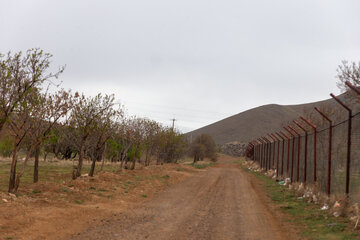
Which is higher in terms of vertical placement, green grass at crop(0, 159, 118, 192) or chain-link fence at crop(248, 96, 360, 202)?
chain-link fence at crop(248, 96, 360, 202)

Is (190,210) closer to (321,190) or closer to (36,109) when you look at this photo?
(321,190)

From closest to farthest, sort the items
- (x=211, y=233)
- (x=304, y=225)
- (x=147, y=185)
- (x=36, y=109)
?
(x=211, y=233)
(x=304, y=225)
(x=36, y=109)
(x=147, y=185)

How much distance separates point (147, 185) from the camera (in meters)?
18.4

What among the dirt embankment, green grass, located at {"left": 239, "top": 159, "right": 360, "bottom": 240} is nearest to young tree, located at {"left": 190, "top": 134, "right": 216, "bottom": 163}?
the dirt embankment

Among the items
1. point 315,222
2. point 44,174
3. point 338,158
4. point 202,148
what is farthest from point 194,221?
point 202,148

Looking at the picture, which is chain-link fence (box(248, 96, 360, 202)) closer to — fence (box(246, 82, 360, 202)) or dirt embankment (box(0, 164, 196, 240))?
fence (box(246, 82, 360, 202))

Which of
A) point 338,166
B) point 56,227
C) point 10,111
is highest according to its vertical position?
point 10,111

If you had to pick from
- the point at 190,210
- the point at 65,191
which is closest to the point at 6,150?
the point at 65,191

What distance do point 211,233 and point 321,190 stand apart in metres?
6.54

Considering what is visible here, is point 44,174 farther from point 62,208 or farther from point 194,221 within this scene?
point 194,221

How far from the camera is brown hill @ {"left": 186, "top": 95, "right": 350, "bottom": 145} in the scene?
11169 cm

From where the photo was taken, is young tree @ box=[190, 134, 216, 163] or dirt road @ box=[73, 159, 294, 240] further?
young tree @ box=[190, 134, 216, 163]

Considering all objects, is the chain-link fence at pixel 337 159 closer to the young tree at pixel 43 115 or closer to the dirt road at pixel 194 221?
the dirt road at pixel 194 221

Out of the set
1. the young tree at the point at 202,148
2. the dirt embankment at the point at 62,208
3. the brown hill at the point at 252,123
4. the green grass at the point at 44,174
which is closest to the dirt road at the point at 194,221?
the dirt embankment at the point at 62,208
